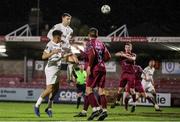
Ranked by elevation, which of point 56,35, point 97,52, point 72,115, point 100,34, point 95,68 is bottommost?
point 72,115

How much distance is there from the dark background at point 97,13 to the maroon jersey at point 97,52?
21274 mm

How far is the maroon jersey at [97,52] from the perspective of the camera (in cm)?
1473

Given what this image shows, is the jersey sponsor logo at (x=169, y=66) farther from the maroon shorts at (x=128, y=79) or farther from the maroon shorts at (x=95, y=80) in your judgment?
the maroon shorts at (x=95, y=80)

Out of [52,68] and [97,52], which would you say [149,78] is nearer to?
[52,68]

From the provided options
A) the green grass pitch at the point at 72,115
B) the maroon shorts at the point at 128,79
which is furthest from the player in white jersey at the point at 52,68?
the maroon shorts at the point at 128,79

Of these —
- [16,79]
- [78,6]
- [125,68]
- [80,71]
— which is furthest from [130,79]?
[78,6]

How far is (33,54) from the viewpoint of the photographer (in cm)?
3516

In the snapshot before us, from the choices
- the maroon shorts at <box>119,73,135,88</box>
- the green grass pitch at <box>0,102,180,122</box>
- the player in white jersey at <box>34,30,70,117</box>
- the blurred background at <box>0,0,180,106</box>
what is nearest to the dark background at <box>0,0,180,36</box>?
the blurred background at <box>0,0,180,106</box>

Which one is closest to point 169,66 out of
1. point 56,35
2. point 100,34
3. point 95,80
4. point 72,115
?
point 100,34

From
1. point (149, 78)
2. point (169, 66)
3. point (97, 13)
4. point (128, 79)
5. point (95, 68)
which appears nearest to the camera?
point (95, 68)

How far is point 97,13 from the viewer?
40062 millimetres

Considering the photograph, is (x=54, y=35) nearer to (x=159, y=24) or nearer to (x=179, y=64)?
(x=179, y=64)

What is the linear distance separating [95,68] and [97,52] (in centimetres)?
46

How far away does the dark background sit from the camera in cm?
3856
